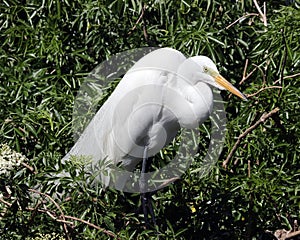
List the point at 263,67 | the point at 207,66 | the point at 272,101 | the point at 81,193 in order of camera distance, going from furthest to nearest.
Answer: the point at 263,67
the point at 272,101
the point at 207,66
the point at 81,193

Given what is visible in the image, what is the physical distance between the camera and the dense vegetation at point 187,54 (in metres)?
2.85

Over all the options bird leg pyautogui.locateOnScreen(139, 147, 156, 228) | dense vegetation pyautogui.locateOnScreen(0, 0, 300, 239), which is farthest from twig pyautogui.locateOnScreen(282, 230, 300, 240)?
bird leg pyautogui.locateOnScreen(139, 147, 156, 228)

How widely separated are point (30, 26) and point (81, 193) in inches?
44.3

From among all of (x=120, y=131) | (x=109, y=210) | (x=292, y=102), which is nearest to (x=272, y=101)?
(x=292, y=102)

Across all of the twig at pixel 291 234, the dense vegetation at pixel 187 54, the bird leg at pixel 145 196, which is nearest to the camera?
the dense vegetation at pixel 187 54

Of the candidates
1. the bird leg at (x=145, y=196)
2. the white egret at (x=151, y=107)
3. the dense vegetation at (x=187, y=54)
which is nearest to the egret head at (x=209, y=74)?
the white egret at (x=151, y=107)

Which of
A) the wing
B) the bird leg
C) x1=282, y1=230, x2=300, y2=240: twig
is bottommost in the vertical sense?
x1=282, y1=230, x2=300, y2=240: twig

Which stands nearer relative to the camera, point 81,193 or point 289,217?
point 81,193

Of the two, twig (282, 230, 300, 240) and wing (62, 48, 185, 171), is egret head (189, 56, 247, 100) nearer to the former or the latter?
wing (62, 48, 185, 171)

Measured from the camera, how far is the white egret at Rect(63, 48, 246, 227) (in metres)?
3.07

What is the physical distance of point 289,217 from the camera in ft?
10.7

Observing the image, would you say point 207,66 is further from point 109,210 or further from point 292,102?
point 109,210

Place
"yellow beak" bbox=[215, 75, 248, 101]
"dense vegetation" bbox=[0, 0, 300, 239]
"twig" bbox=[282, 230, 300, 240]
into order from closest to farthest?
"dense vegetation" bbox=[0, 0, 300, 239]
"yellow beak" bbox=[215, 75, 248, 101]
"twig" bbox=[282, 230, 300, 240]

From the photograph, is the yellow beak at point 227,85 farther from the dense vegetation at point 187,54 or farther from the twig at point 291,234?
the twig at point 291,234
